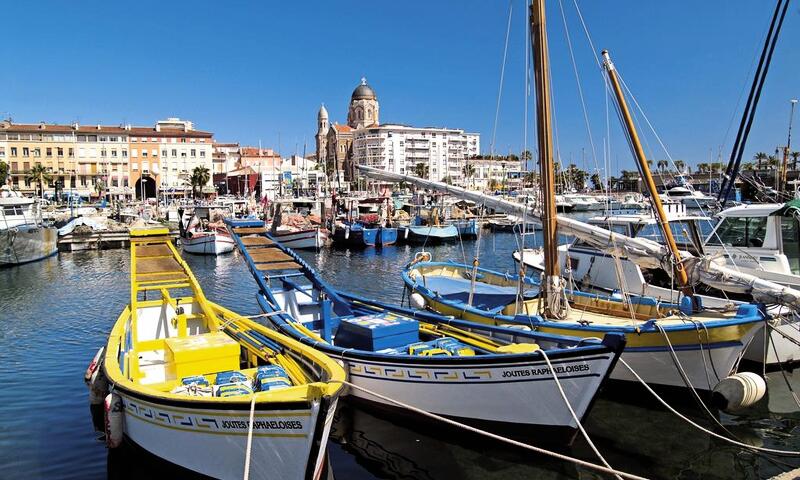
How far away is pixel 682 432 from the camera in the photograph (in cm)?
1224

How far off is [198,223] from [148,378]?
53576 mm

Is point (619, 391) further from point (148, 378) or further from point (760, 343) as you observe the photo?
point (148, 378)

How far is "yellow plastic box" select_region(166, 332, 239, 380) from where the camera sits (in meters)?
10.7

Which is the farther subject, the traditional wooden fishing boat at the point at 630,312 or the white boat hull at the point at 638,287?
the white boat hull at the point at 638,287

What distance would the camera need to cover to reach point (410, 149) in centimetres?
17175

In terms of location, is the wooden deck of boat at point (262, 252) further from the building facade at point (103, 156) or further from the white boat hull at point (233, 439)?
the building facade at point (103, 156)

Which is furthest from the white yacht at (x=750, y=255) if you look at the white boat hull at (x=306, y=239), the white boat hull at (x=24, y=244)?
the white boat hull at (x=24, y=244)

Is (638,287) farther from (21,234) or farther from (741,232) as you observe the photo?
(21,234)

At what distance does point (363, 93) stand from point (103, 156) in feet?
319

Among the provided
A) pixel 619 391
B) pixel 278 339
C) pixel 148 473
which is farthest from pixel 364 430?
pixel 619 391

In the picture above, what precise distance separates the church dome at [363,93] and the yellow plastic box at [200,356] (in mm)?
188059

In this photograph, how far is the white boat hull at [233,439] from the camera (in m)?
7.82

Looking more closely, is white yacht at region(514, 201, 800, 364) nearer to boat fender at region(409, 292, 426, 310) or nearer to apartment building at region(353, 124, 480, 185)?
boat fender at region(409, 292, 426, 310)

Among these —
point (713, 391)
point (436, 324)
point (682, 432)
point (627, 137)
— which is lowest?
point (682, 432)
